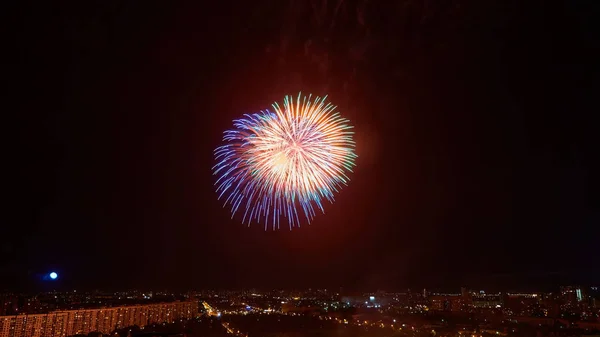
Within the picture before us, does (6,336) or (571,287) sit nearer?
(6,336)

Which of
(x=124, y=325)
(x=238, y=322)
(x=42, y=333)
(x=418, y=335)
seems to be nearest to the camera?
(x=418, y=335)

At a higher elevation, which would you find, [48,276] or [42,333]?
[48,276]

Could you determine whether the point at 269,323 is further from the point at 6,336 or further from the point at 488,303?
the point at 488,303

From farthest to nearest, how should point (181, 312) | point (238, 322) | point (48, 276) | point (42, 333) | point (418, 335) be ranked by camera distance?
point (181, 312)
point (238, 322)
point (42, 333)
point (418, 335)
point (48, 276)

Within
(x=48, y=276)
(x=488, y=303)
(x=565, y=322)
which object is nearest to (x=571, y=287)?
(x=488, y=303)

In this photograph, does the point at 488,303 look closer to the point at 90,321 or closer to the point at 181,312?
the point at 181,312

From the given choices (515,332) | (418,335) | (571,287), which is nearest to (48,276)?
(418,335)
